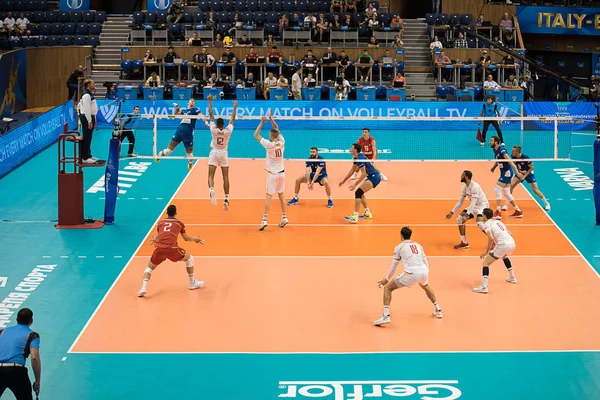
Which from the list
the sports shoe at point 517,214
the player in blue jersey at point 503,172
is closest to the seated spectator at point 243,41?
the player in blue jersey at point 503,172

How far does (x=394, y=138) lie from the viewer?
3500 cm

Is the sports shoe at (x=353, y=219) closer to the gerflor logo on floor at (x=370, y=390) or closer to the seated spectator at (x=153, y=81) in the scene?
the gerflor logo on floor at (x=370, y=390)

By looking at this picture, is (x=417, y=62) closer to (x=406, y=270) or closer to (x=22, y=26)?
(x=22, y=26)

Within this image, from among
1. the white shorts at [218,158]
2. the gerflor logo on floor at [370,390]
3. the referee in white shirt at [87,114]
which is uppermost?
the referee in white shirt at [87,114]

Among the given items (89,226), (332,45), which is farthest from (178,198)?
(332,45)

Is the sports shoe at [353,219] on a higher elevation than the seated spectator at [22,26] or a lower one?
lower

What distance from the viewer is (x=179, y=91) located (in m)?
38.4

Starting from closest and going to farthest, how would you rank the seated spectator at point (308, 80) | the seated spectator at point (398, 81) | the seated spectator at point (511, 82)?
1. the seated spectator at point (308, 80)
2. the seated spectator at point (511, 82)
3. the seated spectator at point (398, 81)

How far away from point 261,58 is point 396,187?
50.8 ft

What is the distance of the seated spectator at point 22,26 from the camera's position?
42656mm

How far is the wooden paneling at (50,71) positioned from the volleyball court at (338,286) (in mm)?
16314

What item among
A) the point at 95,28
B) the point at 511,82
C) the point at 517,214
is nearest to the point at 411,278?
the point at 517,214

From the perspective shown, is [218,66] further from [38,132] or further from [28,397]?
[28,397]

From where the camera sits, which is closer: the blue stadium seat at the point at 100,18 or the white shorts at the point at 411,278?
the white shorts at the point at 411,278
